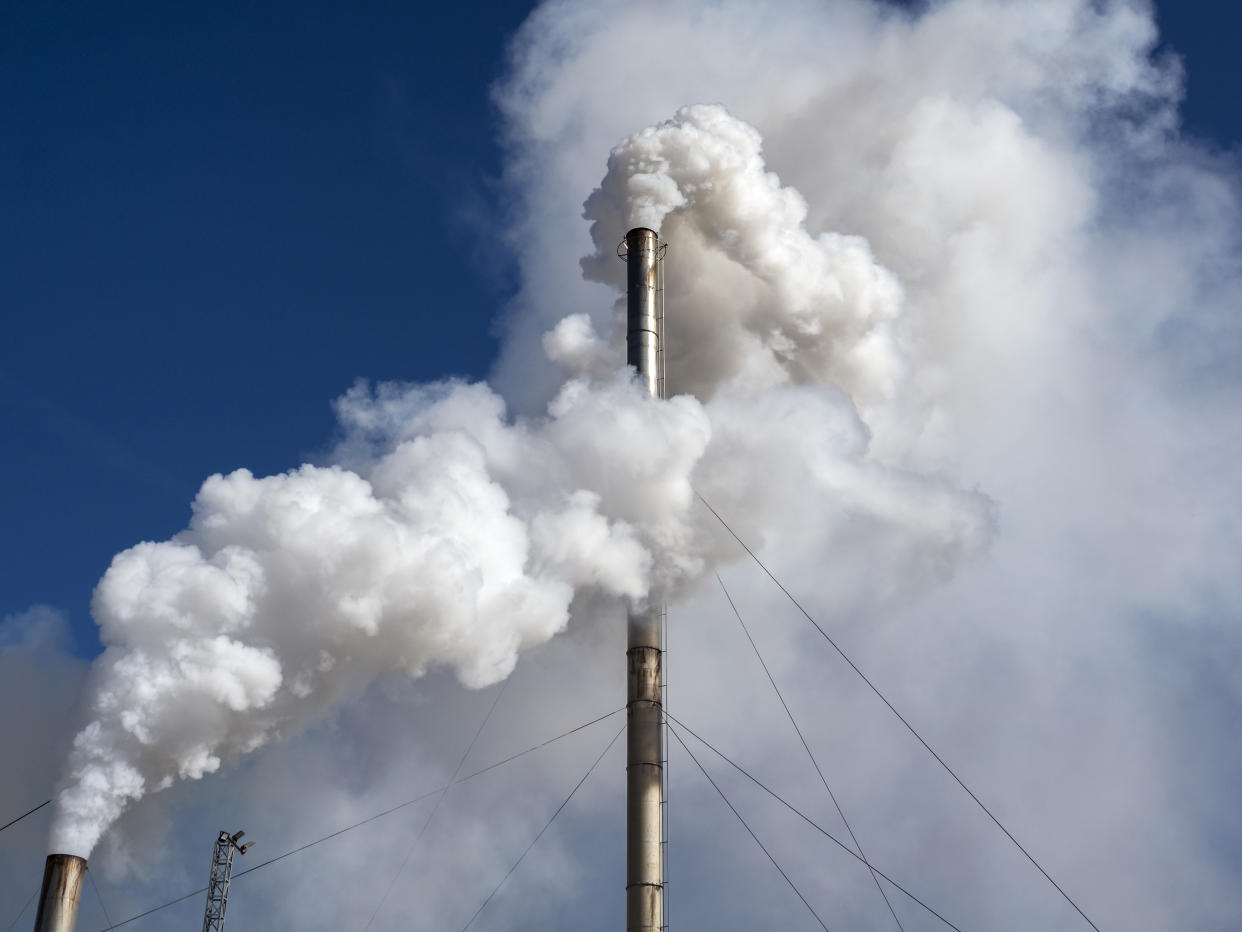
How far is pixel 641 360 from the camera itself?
39750mm

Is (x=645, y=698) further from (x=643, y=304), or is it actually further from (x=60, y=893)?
(x=60, y=893)

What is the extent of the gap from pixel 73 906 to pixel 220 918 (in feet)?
34.6

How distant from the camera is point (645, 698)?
37531mm

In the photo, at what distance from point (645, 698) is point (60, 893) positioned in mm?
14169

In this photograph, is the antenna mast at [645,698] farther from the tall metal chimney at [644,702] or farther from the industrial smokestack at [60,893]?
the industrial smokestack at [60,893]

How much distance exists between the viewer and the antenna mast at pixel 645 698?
35.8m

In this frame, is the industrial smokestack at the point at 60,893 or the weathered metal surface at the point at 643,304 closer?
the industrial smokestack at the point at 60,893

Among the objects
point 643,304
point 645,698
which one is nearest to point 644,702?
point 645,698

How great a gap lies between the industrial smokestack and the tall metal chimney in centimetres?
1245

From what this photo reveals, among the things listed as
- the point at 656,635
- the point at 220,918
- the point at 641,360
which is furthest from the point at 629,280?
the point at 220,918

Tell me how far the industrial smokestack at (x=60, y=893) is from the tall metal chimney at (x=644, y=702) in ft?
40.9

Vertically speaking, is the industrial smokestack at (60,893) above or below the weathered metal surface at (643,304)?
below

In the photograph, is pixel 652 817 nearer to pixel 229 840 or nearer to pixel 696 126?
pixel 229 840

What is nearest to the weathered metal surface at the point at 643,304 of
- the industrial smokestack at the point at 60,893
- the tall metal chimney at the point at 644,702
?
the tall metal chimney at the point at 644,702
